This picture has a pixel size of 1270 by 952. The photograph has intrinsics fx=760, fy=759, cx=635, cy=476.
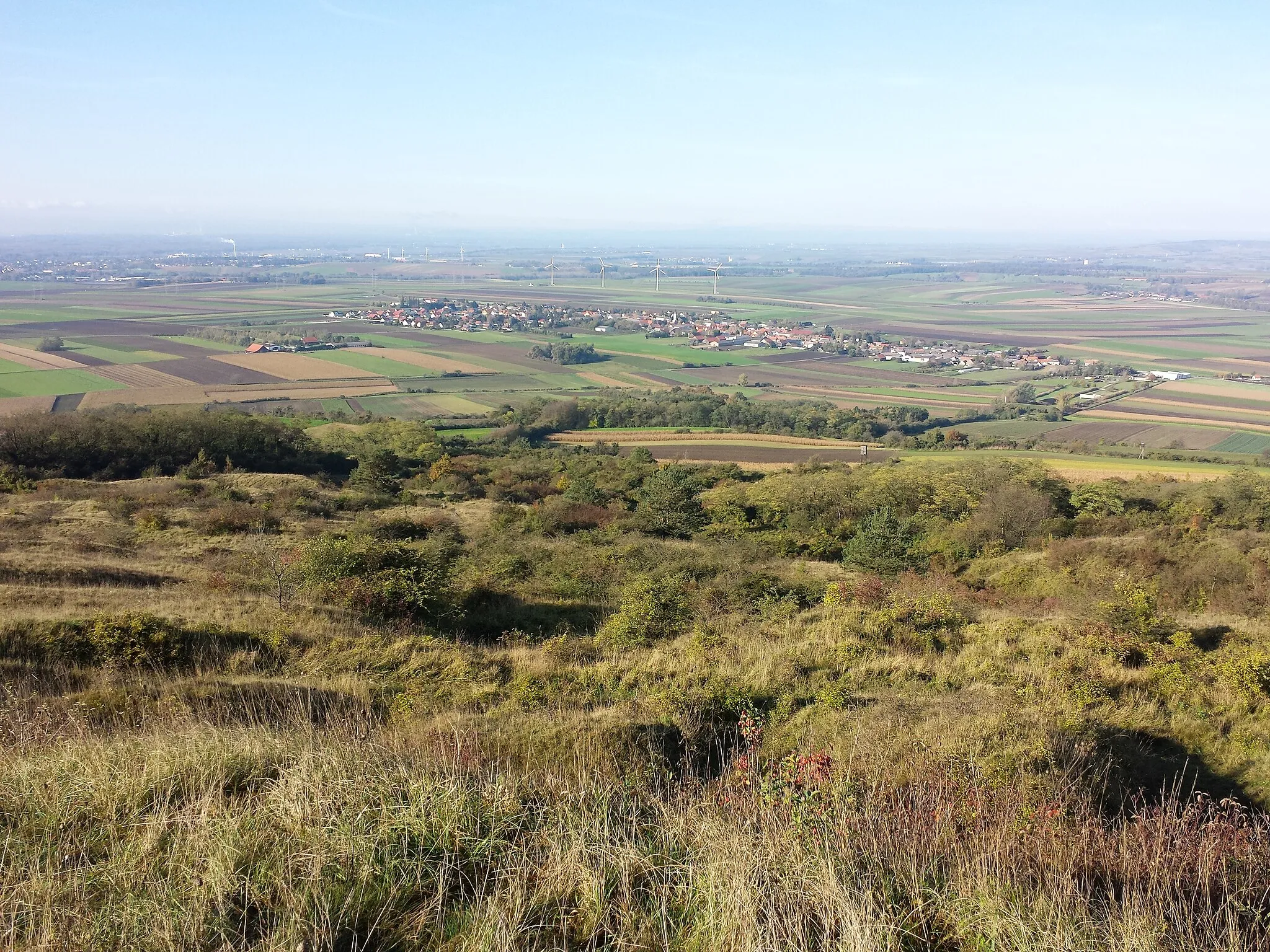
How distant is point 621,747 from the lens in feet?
21.8

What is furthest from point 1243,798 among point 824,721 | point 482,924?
point 482,924

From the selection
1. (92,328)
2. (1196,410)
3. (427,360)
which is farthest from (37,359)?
(1196,410)

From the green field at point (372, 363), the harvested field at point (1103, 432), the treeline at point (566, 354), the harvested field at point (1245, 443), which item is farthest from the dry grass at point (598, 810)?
the treeline at point (566, 354)

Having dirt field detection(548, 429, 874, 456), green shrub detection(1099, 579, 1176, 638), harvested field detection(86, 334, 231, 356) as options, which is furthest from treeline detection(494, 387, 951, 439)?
green shrub detection(1099, 579, 1176, 638)

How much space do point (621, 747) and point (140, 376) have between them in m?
77.9

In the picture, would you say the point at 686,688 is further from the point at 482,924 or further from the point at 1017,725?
the point at 482,924

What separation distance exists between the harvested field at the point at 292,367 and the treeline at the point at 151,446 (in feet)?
119

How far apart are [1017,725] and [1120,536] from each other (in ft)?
63.8

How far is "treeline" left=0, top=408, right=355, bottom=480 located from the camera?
32.9m

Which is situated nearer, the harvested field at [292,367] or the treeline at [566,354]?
the harvested field at [292,367]

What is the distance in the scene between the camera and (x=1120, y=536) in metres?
23.4

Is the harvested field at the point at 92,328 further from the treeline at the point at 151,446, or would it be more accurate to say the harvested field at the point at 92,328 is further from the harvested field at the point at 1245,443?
the harvested field at the point at 1245,443

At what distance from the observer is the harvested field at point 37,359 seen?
7012cm

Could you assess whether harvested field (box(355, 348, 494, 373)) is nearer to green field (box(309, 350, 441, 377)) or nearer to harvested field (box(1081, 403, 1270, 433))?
green field (box(309, 350, 441, 377))
